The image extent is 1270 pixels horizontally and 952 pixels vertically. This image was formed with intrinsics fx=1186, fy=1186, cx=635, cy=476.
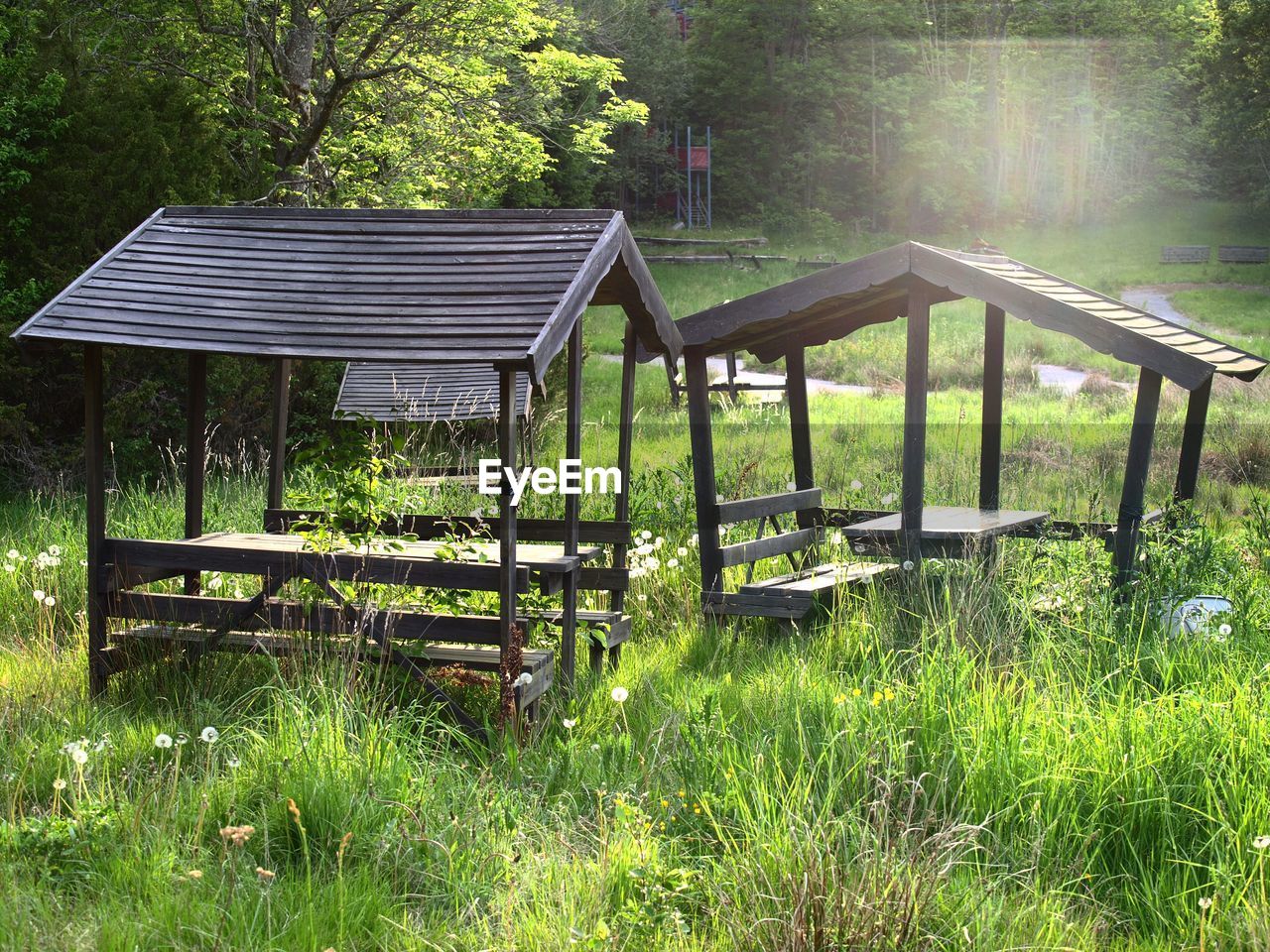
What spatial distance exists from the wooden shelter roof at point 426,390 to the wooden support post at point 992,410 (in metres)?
4.49

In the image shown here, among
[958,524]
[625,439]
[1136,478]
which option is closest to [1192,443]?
[1136,478]

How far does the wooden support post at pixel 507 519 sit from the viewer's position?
529cm

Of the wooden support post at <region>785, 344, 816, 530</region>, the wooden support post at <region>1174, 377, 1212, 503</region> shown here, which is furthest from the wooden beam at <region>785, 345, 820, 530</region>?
the wooden support post at <region>1174, 377, 1212, 503</region>

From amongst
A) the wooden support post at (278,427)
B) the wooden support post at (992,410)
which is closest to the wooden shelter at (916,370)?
the wooden support post at (992,410)

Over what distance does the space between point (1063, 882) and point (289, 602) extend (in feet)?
11.7

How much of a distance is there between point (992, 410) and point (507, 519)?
17.8ft

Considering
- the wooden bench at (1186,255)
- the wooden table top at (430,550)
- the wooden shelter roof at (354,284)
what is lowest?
the wooden bench at (1186,255)

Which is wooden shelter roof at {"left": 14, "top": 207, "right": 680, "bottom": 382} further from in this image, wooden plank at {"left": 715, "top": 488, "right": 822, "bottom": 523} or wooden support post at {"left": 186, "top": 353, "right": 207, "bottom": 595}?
wooden plank at {"left": 715, "top": 488, "right": 822, "bottom": 523}

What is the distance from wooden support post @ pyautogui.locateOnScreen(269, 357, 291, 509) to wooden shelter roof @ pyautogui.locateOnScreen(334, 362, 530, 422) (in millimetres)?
3825

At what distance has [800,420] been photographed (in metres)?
9.07

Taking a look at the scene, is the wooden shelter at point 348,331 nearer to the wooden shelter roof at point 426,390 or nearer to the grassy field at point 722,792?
the grassy field at point 722,792

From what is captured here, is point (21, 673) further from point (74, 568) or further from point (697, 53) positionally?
point (697, 53)

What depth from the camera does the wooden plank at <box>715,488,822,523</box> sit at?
7781 mm

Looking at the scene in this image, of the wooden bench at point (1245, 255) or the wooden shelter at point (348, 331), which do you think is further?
the wooden bench at point (1245, 255)
